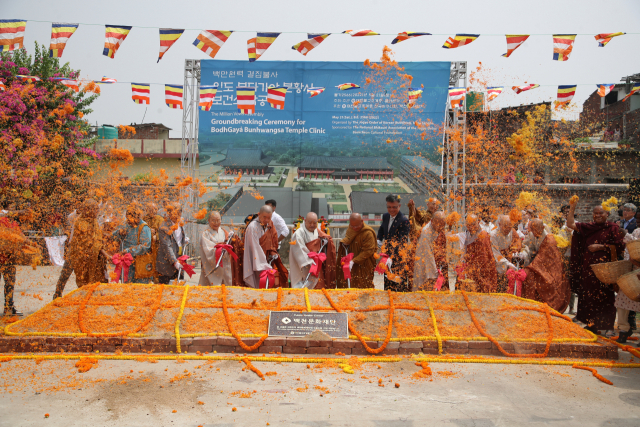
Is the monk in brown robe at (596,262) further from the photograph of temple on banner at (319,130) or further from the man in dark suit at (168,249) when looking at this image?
→ the man in dark suit at (168,249)

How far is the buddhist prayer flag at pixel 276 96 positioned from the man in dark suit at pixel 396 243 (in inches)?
230

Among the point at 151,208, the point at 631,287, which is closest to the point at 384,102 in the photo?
the point at 151,208

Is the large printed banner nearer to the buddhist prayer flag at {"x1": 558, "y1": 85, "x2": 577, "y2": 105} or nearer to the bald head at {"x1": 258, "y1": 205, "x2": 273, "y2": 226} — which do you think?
the buddhist prayer flag at {"x1": 558, "y1": 85, "x2": 577, "y2": 105}

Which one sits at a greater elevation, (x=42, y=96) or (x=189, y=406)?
(x=42, y=96)

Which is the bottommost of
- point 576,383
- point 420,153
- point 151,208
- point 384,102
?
point 576,383

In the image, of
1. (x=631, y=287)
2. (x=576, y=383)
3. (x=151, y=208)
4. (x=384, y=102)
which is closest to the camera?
(x=576, y=383)

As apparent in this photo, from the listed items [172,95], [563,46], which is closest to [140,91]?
[172,95]

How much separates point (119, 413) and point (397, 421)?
7.34ft

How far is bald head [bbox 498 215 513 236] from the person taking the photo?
7.52 meters

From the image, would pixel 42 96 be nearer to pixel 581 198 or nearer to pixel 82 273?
pixel 82 273

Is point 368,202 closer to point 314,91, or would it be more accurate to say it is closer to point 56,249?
point 314,91

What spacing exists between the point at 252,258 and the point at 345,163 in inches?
227

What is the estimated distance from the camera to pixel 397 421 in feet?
12.0

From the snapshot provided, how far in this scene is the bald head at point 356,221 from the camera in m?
7.60
